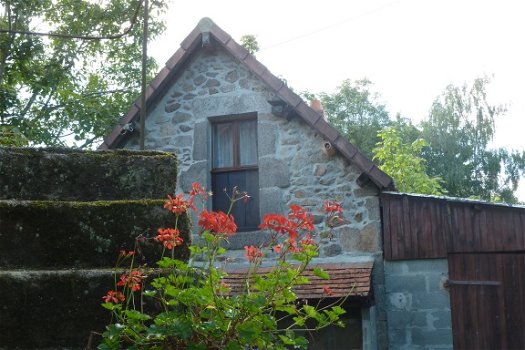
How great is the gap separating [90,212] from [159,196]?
0.29 m

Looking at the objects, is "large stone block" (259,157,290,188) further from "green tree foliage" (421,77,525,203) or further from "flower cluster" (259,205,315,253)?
"green tree foliage" (421,77,525,203)

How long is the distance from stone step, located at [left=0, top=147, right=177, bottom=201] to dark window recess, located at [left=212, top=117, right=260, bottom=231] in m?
7.04

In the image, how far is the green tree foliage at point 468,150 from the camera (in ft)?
92.0

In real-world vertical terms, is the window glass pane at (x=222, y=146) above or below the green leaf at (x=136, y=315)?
above

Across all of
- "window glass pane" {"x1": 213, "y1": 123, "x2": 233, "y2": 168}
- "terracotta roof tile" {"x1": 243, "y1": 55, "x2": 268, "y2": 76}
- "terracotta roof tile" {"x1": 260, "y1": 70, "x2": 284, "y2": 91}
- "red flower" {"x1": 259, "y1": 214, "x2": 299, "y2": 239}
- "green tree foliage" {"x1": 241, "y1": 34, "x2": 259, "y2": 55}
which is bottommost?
"red flower" {"x1": 259, "y1": 214, "x2": 299, "y2": 239}

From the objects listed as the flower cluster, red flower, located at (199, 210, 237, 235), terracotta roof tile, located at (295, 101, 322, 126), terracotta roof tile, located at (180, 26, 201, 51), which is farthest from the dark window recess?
red flower, located at (199, 210, 237, 235)

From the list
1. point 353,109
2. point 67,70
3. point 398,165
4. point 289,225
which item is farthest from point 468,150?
point 289,225

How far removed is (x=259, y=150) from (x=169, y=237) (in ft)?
23.9

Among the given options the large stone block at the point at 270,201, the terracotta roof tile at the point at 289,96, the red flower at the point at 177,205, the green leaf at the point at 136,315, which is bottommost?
the green leaf at the point at 136,315

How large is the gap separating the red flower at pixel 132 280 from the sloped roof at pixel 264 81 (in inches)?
262

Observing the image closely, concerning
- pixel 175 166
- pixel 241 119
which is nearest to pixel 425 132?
pixel 241 119

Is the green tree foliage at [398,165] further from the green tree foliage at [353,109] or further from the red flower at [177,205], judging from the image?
the red flower at [177,205]

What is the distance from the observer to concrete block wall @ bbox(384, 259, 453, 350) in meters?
8.80

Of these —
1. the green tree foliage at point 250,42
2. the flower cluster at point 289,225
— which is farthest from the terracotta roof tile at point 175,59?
the green tree foliage at point 250,42
